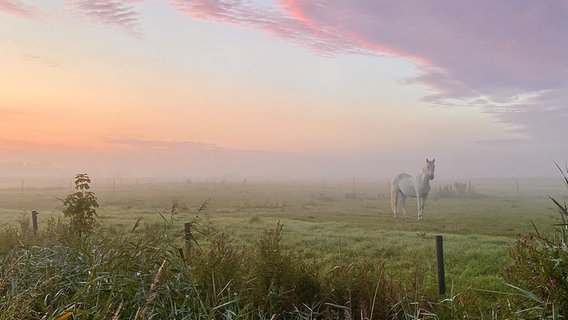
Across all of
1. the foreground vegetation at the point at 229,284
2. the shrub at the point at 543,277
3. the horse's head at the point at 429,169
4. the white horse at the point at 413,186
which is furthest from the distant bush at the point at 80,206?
the horse's head at the point at 429,169

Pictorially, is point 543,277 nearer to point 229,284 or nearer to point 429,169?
point 229,284

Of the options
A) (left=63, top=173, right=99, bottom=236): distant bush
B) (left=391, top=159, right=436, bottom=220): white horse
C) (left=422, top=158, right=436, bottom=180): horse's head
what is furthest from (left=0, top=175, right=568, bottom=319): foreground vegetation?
(left=422, top=158, right=436, bottom=180): horse's head

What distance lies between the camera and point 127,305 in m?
4.41

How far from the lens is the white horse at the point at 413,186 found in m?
25.4

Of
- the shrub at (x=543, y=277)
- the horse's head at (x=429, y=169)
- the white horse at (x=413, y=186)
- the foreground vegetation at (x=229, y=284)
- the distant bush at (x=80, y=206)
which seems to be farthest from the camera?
the horse's head at (x=429, y=169)

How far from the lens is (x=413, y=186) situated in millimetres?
27453

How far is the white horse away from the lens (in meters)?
25.4

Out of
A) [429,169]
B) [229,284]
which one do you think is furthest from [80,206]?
[429,169]

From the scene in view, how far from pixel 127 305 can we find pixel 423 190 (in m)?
23.2

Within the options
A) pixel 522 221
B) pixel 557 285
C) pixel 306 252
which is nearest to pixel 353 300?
pixel 557 285

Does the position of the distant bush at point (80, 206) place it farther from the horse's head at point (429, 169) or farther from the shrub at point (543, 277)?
the horse's head at point (429, 169)

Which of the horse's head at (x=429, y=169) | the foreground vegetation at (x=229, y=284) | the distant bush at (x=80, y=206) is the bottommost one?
the foreground vegetation at (x=229, y=284)

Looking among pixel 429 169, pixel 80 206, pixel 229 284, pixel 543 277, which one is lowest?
pixel 229 284

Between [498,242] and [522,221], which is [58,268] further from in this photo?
[522,221]
